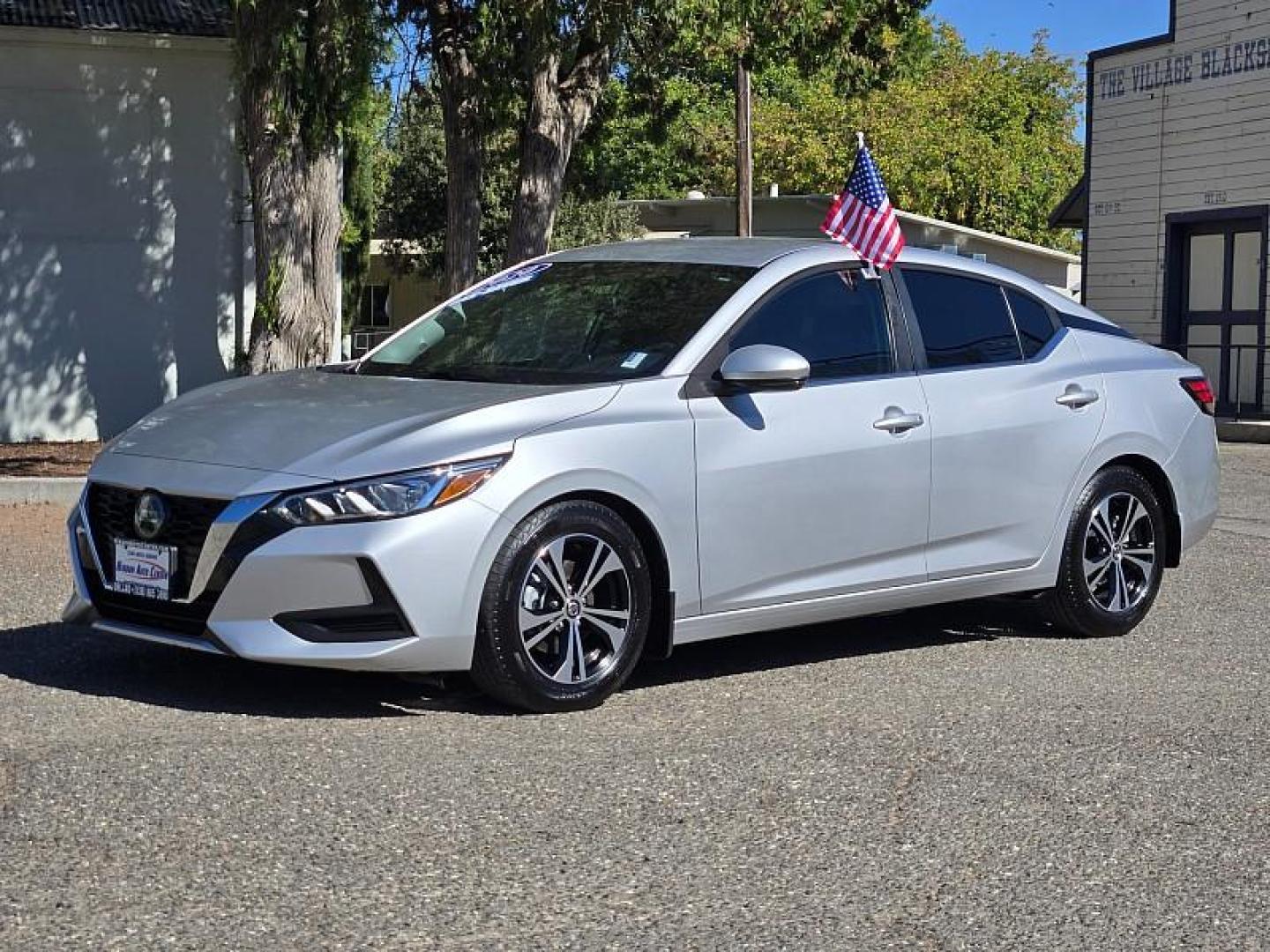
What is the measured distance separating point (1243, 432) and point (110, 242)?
40.7ft

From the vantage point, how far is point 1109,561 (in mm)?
8477

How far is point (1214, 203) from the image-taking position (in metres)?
25.0

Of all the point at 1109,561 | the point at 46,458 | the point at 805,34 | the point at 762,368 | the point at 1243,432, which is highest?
the point at 805,34

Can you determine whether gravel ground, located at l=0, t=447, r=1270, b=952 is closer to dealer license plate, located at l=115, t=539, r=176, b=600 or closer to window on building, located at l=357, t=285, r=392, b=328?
dealer license plate, located at l=115, t=539, r=176, b=600

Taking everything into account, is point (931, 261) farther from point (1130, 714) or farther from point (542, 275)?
point (1130, 714)

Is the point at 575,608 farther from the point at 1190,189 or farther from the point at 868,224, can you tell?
the point at 1190,189

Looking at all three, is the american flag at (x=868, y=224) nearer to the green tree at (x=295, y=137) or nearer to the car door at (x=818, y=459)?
the car door at (x=818, y=459)

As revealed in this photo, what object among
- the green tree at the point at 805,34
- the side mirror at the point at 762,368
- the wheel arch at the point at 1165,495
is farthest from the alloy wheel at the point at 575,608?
the green tree at the point at 805,34

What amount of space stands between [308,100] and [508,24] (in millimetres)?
2261

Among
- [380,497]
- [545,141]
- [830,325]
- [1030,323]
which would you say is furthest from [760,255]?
[545,141]

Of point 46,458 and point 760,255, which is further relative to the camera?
point 46,458

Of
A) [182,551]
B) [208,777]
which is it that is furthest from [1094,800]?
[182,551]

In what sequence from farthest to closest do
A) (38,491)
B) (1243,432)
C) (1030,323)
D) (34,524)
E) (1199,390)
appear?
(1243,432) → (38,491) → (34,524) → (1199,390) → (1030,323)

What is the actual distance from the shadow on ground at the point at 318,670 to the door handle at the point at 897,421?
101cm
